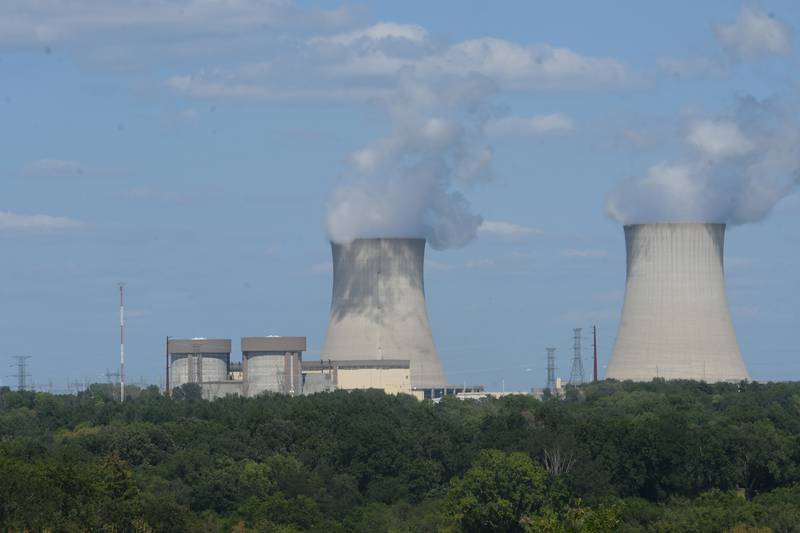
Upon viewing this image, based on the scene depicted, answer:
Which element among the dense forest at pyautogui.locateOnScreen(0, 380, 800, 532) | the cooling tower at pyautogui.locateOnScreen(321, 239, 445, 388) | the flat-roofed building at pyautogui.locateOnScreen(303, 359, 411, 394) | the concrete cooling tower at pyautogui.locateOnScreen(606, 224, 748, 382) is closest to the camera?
the dense forest at pyautogui.locateOnScreen(0, 380, 800, 532)

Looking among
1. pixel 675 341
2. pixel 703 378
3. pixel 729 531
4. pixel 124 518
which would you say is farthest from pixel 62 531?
pixel 703 378

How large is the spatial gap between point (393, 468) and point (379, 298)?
1620 centimetres

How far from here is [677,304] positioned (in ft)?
161

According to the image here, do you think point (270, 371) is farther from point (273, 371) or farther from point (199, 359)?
point (199, 359)

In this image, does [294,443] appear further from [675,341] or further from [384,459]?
[675,341]

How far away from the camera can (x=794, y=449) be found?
40250 millimetres

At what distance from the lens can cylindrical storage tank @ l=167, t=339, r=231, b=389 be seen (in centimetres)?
6906

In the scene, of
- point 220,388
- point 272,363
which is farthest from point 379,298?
point 220,388

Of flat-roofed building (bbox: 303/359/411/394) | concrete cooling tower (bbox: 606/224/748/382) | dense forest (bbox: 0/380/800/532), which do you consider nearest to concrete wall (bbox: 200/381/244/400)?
flat-roofed building (bbox: 303/359/411/394)

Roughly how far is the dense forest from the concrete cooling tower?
1.59 m

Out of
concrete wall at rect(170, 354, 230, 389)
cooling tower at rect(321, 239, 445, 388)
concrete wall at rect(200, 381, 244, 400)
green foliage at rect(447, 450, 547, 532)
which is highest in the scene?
cooling tower at rect(321, 239, 445, 388)

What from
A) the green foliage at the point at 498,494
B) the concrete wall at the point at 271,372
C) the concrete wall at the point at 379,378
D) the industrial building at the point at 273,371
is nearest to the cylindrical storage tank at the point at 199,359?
the industrial building at the point at 273,371

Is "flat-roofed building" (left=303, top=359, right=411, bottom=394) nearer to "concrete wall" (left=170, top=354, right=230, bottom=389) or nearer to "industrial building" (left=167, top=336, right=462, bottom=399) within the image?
"industrial building" (left=167, top=336, right=462, bottom=399)

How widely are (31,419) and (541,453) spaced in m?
18.9
